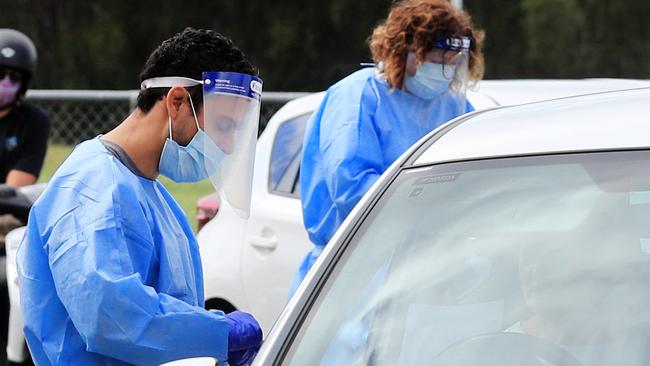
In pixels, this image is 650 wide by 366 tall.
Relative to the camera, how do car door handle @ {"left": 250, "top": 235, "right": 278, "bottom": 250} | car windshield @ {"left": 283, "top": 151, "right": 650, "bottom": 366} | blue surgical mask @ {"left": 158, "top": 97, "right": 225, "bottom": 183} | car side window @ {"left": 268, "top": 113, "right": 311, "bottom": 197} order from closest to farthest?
car windshield @ {"left": 283, "top": 151, "right": 650, "bottom": 366}, blue surgical mask @ {"left": 158, "top": 97, "right": 225, "bottom": 183}, car door handle @ {"left": 250, "top": 235, "right": 278, "bottom": 250}, car side window @ {"left": 268, "top": 113, "right": 311, "bottom": 197}

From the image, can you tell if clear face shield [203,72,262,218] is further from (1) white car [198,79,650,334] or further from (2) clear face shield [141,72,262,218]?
(1) white car [198,79,650,334]

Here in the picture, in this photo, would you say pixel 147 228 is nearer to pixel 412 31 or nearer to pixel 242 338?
pixel 242 338

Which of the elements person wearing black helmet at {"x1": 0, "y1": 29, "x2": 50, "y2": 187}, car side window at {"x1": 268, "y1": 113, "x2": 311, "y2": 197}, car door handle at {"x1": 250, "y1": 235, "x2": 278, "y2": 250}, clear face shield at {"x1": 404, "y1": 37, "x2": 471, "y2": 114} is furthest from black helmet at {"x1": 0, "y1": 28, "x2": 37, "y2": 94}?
clear face shield at {"x1": 404, "y1": 37, "x2": 471, "y2": 114}

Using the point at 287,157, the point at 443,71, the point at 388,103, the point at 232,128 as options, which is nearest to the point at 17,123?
the point at 287,157

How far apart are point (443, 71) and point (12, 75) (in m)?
2.46

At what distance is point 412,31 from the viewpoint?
4.46 meters

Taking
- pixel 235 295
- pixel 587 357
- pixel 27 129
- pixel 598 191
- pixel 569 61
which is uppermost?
pixel 598 191

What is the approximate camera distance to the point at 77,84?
2761 cm

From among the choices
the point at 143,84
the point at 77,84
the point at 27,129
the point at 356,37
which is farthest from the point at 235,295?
the point at 356,37

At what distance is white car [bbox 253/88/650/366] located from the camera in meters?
2.54

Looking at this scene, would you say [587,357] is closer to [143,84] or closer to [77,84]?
[143,84]

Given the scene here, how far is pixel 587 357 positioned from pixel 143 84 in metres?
1.30

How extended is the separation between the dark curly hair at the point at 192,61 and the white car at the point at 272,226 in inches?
80.1

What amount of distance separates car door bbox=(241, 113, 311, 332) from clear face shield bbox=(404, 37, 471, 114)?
3.17 ft
